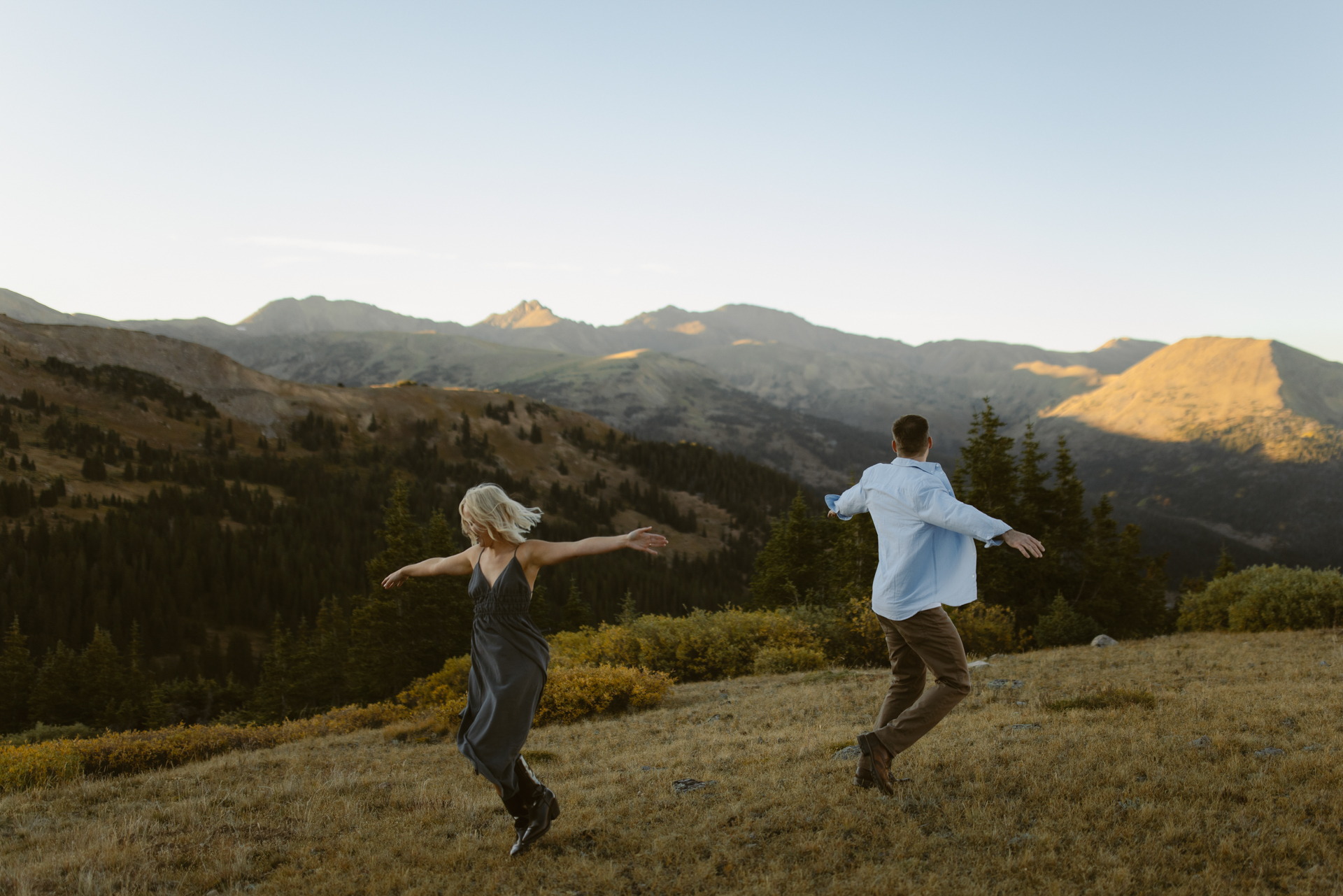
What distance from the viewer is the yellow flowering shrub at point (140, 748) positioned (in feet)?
32.3

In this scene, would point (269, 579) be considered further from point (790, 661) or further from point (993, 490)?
point (790, 661)

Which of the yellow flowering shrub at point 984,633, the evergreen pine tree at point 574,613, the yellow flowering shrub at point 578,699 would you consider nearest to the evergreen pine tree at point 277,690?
the evergreen pine tree at point 574,613

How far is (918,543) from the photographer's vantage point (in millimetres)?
5809

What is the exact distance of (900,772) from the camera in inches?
283

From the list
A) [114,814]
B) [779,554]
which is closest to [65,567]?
[779,554]

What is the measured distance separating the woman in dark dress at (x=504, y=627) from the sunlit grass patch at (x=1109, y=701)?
747 cm

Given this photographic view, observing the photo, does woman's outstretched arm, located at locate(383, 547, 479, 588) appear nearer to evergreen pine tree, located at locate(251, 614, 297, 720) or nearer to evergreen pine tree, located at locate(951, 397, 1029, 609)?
evergreen pine tree, located at locate(951, 397, 1029, 609)

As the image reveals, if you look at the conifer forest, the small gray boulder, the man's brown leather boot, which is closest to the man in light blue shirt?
the man's brown leather boot

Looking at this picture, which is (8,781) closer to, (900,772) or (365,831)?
(365,831)

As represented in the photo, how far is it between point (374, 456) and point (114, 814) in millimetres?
138238

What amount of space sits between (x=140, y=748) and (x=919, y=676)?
39.7 feet

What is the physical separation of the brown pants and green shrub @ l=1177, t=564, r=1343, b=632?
59.3ft

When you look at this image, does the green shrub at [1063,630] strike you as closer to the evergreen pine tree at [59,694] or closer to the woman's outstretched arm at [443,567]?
the woman's outstretched arm at [443,567]

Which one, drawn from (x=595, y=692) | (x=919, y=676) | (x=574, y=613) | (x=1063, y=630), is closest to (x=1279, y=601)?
(x=1063, y=630)
